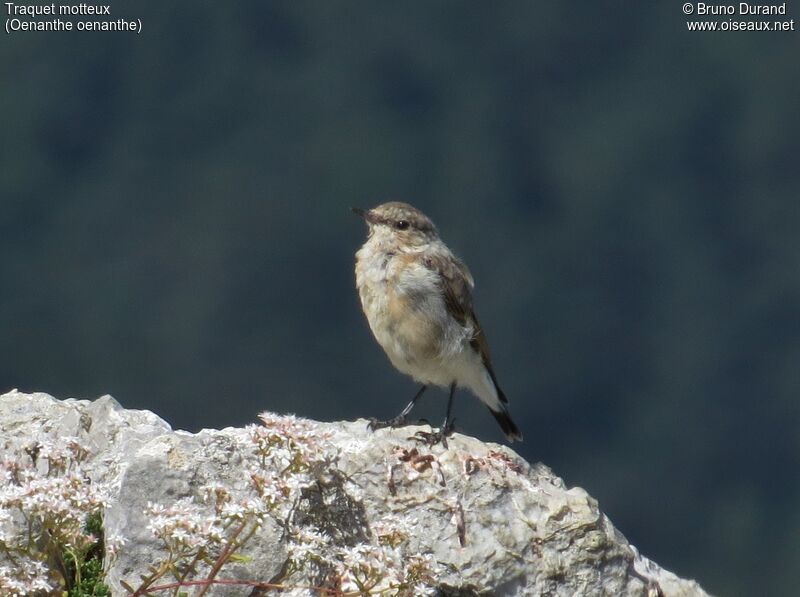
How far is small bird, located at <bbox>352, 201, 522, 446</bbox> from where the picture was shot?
252 inches

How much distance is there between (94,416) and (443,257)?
7.47 ft

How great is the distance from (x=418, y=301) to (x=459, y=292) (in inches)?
12.1

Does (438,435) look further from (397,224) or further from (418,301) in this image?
(397,224)

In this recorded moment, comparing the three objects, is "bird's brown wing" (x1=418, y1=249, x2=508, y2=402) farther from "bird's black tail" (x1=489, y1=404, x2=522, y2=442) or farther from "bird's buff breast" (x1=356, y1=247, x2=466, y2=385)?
"bird's black tail" (x1=489, y1=404, x2=522, y2=442)

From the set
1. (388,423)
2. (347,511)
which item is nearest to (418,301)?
(388,423)

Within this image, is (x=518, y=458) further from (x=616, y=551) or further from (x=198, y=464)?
(x=198, y=464)

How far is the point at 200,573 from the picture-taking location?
4.17m

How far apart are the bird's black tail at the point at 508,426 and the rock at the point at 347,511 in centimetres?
200

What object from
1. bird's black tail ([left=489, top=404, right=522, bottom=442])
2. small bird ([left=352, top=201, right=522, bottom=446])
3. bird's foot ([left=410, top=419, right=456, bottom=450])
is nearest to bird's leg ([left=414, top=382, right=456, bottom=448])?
bird's foot ([left=410, top=419, right=456, bottom=450])

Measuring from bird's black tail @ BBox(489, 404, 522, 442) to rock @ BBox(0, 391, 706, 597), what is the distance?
6.55 feet

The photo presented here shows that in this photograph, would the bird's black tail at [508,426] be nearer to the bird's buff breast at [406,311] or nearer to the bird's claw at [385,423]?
the bird's buff breast at [406,311]

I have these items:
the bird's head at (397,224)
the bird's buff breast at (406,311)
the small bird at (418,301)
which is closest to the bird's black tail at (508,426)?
the small bird at (418,301)

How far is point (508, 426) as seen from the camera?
23.6 ft

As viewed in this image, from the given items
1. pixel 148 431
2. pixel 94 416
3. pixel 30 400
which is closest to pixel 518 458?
pixel 148 431
